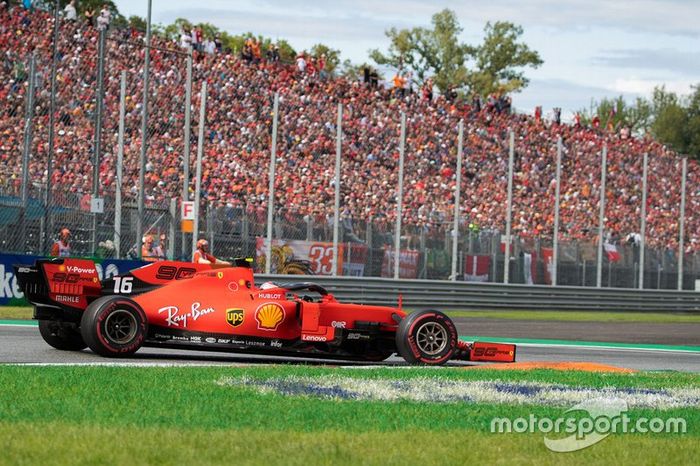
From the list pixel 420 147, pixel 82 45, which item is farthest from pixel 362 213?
pixel 82 45

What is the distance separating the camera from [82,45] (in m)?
29.5

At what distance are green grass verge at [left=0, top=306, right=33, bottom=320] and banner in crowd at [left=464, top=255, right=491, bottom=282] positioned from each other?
11.5 m

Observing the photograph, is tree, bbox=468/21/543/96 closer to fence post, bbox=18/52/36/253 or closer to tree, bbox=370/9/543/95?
tree, bbox=370/9/543/95

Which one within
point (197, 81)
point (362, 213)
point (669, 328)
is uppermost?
point (197, 81)

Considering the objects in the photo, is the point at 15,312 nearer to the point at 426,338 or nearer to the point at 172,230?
the point at 172,230

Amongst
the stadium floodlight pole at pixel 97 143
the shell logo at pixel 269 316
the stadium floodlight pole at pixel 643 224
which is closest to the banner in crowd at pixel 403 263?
the stadium floodlight pole at pixel 97 143

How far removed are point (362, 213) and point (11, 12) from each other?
9653 millimetres

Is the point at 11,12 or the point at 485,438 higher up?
the point at 11,12

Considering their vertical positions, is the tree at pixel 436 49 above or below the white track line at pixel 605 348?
above

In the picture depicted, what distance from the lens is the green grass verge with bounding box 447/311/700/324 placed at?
29547 mm

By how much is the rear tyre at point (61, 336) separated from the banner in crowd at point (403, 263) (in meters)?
15.5

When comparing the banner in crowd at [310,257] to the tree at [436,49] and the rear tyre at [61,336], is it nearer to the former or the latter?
the rear tyre at [61,336]

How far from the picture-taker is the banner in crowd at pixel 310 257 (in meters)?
26.4

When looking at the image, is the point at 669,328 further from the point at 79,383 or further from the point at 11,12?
the point at 79,383
